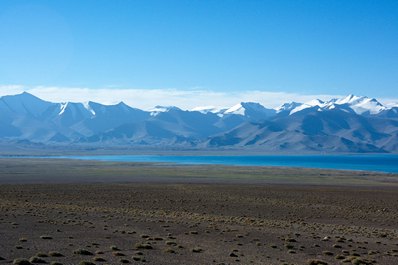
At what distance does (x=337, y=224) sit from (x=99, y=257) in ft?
64.9

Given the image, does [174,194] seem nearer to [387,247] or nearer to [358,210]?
[358,210]

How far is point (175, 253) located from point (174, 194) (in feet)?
107

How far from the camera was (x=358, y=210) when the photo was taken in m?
44.0

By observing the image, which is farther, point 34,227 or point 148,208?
point 148,208

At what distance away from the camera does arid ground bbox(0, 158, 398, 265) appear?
21.8 metres

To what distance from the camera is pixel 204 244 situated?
990 inches

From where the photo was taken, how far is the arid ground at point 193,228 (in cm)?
2177

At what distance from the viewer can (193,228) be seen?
3070cm

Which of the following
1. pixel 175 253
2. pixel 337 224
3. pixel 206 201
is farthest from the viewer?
pixel 206 201

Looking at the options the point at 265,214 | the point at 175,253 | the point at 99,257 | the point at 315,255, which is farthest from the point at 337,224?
the point at 99,257

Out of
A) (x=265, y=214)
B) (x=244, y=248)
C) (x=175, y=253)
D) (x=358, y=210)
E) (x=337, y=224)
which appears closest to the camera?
(x=175, y=253)

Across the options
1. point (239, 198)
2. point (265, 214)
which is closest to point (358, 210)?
point (265, 214)

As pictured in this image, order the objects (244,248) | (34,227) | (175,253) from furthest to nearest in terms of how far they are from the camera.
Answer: (34,227), (244,248), (175,253)

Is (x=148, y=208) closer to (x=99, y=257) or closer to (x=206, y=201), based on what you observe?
(x=206, y=201)
